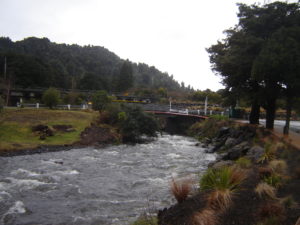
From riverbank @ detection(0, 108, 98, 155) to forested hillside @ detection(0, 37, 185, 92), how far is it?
94.8 feet

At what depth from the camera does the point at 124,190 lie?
13359 mm

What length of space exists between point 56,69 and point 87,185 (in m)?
78.8

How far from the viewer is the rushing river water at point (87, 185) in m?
10.3

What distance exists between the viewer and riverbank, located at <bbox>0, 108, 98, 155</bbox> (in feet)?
78.6

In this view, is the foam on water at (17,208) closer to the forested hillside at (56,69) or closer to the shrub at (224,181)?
the shrub at (224,181)

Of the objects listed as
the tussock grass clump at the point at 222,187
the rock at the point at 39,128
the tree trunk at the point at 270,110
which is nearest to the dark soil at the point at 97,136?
the rock at the point at 39,128

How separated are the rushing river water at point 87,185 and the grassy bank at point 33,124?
375 centimetres

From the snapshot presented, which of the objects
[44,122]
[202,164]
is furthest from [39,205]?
[44,122]

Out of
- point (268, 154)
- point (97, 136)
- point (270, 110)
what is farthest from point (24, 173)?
point (270, 110)

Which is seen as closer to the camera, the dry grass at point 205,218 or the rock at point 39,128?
the dry grass at point 205,218

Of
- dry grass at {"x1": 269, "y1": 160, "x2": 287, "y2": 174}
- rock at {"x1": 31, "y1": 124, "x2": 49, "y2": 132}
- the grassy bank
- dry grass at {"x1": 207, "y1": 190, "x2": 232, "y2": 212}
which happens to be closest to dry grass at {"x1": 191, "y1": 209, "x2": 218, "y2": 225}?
dry grass at {"x1": 207, "y1": 190, "x2": 232, "y2": 212}

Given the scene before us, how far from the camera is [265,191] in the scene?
338 inches

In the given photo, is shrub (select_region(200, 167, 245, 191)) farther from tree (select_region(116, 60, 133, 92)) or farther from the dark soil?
tree (select_region(116, 60, 133, 92))

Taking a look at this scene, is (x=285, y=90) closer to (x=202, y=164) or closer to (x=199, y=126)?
(x=202, y=164)
